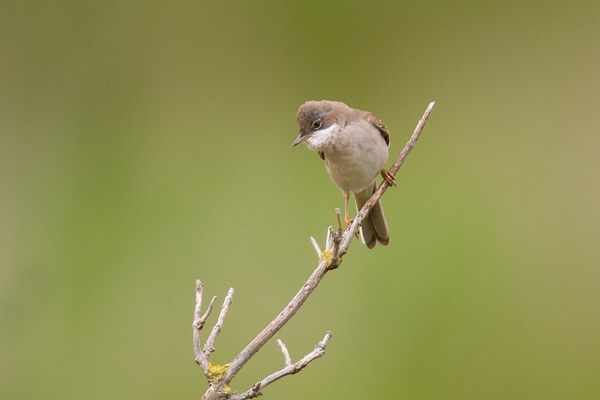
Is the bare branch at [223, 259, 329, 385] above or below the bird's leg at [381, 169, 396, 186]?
below

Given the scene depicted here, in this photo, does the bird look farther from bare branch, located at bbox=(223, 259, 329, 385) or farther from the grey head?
bare branch, located at bbox=(223, 259, 329, 385)

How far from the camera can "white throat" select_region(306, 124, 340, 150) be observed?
2.04m

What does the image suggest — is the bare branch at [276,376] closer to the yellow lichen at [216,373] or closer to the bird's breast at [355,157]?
the yellow lichen at [216,373]

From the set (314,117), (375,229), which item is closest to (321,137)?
(314,117)

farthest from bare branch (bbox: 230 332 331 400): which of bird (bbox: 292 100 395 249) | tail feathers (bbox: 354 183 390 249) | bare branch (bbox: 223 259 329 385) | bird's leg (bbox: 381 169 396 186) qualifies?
tail feathers (bbox: 354 183 390 249)

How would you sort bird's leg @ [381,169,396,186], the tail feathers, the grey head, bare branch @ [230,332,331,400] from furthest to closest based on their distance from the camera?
the tail feathers, the grey head, bird's leg @ [381,169,396,186], bare branch @ [230,332,331,400]

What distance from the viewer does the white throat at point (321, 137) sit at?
2.04 metres

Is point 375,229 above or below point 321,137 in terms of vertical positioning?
below

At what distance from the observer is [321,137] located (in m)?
2.05

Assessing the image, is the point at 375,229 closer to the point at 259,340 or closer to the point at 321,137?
the point at 321,137

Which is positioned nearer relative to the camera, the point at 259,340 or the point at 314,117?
the point at 259,340

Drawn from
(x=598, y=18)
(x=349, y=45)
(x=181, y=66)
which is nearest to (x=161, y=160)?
(x=181, y=66)

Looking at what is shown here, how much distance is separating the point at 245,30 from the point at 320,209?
3.50ft

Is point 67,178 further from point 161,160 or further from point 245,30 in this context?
point 245,30
